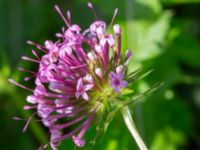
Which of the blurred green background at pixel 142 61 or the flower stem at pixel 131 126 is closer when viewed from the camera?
the flower stem at pixel 131 126

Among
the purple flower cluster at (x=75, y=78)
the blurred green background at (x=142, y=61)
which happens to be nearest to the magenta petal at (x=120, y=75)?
the purple flower cluster at (x=75, y=78)

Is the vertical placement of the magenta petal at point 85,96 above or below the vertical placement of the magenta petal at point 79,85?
below

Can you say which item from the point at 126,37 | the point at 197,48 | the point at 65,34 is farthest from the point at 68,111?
the point at 197,48

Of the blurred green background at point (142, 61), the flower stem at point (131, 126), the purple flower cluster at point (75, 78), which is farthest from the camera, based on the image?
the blurred green background at point (142, 61)

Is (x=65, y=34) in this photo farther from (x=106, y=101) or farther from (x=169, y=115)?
(x=169, y=115)

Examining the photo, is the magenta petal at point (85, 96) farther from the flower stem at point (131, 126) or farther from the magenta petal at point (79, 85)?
the flower stem at point (131, 126)

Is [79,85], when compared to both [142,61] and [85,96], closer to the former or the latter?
[85,96]

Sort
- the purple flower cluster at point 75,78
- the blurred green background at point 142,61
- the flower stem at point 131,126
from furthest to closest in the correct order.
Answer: the blurred green background at point 142,61
the purple flower cluster at point 75,78
the flower stem at point 131,126

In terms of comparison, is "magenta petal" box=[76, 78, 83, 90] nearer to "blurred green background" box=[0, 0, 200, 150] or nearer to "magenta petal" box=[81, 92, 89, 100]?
"magenta petal" box=[81, 92, 89, 100]
